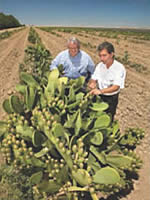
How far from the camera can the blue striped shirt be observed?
8.86ft

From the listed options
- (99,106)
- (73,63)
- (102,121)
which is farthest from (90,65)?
(102,121)

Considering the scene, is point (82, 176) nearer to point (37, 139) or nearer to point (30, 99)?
point (37, 139)

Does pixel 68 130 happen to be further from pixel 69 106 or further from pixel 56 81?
pixel 56 81

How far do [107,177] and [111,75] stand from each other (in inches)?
44.7

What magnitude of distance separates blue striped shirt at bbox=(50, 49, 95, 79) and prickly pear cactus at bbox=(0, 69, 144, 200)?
519mm

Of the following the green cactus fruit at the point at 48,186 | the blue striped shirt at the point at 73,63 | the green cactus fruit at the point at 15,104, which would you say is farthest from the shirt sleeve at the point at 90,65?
the green cactus fruit at the point at 48,186

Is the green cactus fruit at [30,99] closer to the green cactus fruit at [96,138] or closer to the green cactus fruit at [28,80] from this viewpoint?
the green cactus fruit at [28,80]

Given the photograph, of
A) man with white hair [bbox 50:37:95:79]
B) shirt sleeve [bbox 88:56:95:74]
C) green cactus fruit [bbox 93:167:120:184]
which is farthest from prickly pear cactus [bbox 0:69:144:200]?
shirt sleeve [bbox 88:56:95:74]

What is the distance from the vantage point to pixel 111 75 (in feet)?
7.48

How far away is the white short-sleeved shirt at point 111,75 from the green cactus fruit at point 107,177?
39.6 inches

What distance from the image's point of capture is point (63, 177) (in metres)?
1.56

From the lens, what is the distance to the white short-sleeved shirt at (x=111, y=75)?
2219 mm

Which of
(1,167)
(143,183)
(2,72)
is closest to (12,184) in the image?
(1,167)

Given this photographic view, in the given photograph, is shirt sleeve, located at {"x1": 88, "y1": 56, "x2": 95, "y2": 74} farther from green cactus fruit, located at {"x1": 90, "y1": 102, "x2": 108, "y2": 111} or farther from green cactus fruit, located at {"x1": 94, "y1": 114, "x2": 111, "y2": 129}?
green cactus fruit, located at {"x1": 94, "y1": 114, "x2": 111, "y2": 129}
